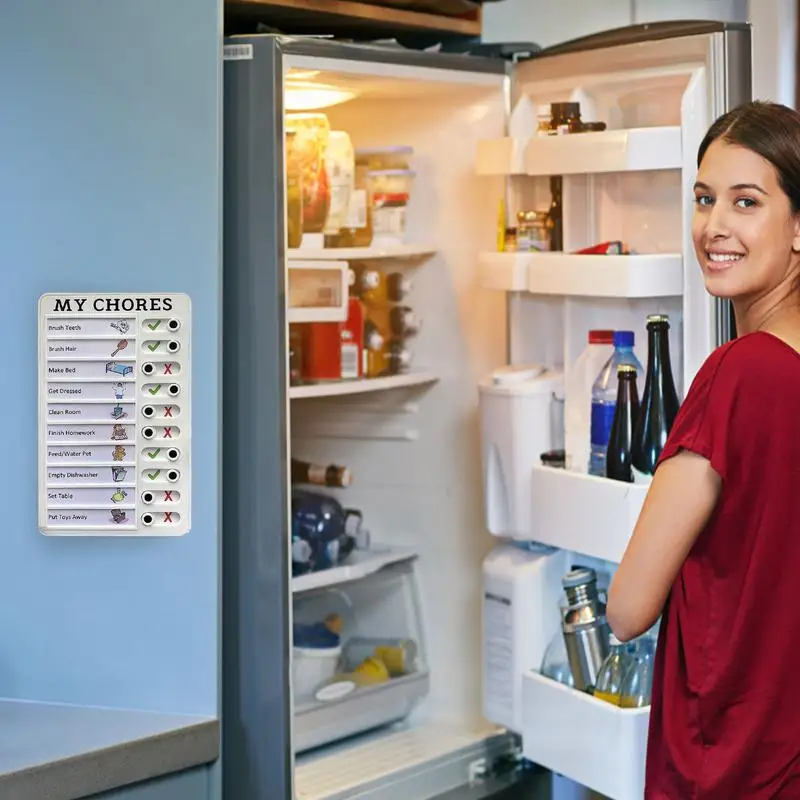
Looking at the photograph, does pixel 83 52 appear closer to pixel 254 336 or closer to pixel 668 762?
pixel 254 336

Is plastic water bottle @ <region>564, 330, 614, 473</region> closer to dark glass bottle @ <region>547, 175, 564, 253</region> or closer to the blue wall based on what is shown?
dark glass bottle @ <region>547, 175, 564, 253</region>

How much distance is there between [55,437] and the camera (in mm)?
2012

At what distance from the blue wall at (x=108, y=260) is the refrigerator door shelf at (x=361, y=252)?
0.44 meters

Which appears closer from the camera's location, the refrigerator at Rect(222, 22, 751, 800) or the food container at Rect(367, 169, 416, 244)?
the refrigerator at Rect(222, 22, 751, 800)

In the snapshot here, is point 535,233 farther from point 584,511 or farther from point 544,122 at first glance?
point 584,511

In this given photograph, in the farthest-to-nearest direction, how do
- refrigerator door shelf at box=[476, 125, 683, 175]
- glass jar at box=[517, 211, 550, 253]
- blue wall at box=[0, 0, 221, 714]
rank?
glass jar at box=[517, 211, 550, 253] → refrigerator door shelf at box=[476, 125, 683, 175] → blue wall at box=[0, 0, 221, 714]

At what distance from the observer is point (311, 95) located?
2.48 meters

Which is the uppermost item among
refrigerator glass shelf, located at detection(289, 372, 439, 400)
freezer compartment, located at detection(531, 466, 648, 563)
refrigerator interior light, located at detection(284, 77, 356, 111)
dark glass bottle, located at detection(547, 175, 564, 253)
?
refrigerator interior light, located at detection(284, 77, 356, 111)

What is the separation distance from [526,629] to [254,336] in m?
0.71

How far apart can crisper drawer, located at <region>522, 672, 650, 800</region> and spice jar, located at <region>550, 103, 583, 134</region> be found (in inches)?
35.5

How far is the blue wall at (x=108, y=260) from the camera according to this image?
1990mm

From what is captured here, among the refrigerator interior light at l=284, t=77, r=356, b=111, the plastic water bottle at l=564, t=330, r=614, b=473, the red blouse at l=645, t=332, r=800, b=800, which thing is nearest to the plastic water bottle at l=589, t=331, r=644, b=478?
the plastic water bottle at l=564, t=330, r=614, b=473

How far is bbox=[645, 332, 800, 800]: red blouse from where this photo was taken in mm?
1555

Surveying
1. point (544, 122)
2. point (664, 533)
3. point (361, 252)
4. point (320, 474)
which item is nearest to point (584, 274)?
point (544, 122)
